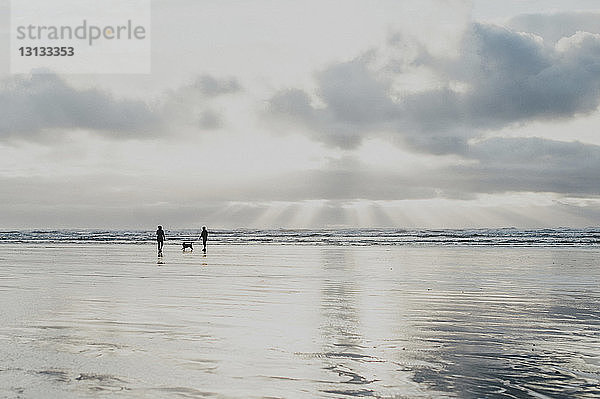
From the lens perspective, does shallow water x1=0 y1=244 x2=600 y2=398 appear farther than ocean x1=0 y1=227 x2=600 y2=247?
No

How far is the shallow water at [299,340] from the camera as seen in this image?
883 centimetres

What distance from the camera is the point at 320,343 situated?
12.0 metres

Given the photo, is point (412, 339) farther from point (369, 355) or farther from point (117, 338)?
point (117, 338)

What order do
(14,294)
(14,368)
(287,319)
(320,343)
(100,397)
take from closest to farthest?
(100,397)
(14,368)
(320,343)
(287,319)
(14,294)

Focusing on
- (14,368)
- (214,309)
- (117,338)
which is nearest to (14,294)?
(214,309)

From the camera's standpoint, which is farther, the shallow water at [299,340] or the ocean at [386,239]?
the ocean at [386,239]

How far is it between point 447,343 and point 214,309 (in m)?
6.99

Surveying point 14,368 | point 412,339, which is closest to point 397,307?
point 412,339

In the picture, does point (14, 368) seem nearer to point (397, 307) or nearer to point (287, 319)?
point (287, 319)

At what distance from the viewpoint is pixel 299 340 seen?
12.3 m

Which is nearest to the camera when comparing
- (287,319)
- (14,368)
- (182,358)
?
(14,368)

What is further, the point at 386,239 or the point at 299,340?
the point at 386,239

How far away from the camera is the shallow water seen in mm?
8828

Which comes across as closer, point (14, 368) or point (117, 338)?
point (14, 368)
